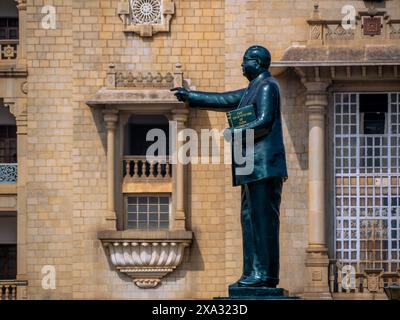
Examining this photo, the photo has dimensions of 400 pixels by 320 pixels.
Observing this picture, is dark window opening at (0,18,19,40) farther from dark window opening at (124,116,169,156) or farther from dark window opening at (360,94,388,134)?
dark window opening at (360,94,388,134)

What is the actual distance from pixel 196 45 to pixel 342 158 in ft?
13.5

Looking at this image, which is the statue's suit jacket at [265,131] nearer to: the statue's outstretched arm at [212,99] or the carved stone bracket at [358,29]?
the statue's outstretched arm at [212,99]

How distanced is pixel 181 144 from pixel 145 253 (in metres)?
2.54

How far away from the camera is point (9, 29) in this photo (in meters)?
43.0

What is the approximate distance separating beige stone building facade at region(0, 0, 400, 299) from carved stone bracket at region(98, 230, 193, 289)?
0.03 m

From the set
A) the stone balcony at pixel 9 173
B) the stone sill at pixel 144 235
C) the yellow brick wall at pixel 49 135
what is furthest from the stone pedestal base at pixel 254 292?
the stone balcony at pixel 9 173

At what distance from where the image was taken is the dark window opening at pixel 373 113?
39.9 m

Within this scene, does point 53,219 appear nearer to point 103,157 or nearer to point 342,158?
point 103,157

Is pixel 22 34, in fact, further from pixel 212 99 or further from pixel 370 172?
pixel 212 99

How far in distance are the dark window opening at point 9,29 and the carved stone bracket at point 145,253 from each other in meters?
5.76

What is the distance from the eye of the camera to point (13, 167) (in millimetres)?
41812

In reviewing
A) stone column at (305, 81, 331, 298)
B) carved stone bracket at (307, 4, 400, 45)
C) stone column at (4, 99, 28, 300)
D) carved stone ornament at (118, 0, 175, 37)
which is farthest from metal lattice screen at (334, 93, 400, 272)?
stone column at (4, 99, 28, 300)
